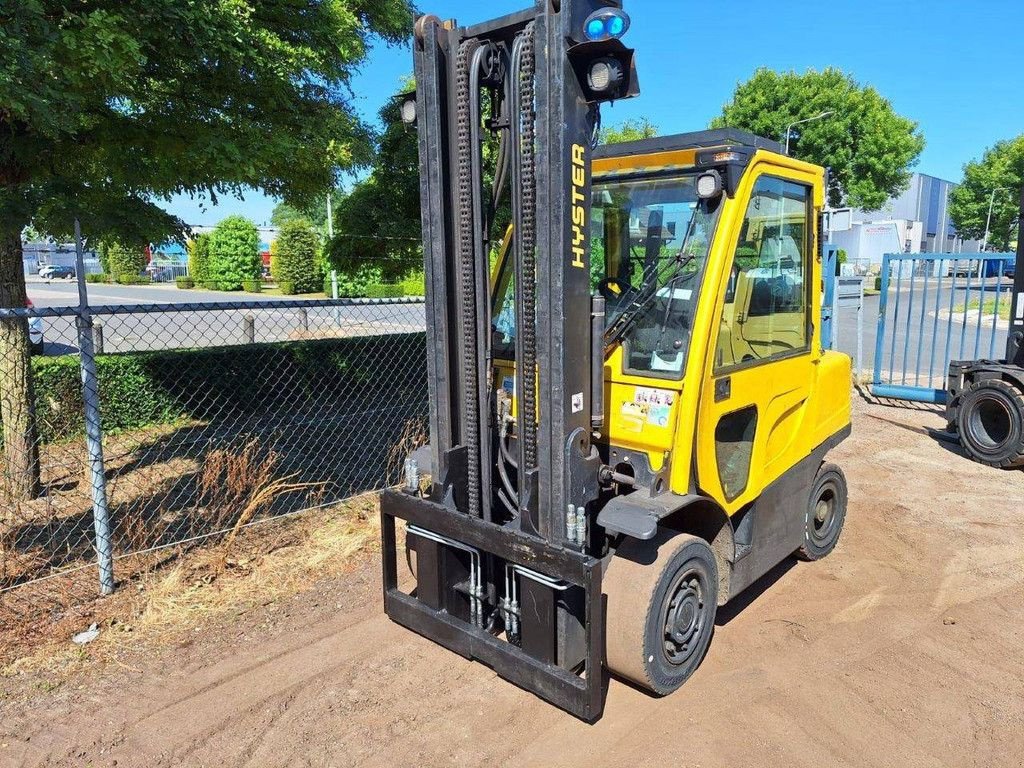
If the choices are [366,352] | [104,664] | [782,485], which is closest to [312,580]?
[104,664]

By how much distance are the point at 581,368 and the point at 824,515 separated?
114 inches

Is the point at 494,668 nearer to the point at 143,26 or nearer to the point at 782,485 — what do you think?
the point at 782,485

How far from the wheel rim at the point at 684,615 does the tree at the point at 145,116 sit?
3844 millimetres

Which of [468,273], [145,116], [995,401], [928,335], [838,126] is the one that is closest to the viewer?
[468,273]

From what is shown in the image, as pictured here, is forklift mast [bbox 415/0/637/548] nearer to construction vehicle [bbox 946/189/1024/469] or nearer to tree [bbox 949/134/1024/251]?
construction vehicle [bbox 946/189/1024/469]

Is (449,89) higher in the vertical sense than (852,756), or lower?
higher

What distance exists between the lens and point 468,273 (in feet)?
11.2

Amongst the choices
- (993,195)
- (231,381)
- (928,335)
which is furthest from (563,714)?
(993,195)

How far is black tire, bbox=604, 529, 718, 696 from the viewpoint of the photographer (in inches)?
126

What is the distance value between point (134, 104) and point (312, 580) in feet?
11.5

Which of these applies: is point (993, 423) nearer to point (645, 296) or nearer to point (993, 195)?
point (645, 296)

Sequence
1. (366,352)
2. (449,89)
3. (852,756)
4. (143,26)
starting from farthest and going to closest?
(366,352) < (143,26) < (449,89) < (852,756)

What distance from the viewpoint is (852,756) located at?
9.98 ft

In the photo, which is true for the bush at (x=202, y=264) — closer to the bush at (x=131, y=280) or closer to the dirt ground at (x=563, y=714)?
the bush at (x=131, y=280)
